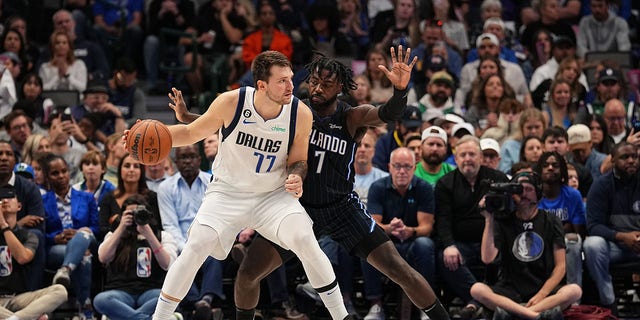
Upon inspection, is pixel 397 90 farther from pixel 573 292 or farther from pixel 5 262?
pixel 5 262

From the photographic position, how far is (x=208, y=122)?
7.72 meters

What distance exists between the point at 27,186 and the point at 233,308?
7.35 ft

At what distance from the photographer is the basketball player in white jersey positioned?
766 centimetres

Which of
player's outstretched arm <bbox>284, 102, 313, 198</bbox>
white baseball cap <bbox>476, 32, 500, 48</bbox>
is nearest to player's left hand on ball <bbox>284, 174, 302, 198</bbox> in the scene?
player's outstretched arm <bbox>284, 102, 313, 198</bbox>

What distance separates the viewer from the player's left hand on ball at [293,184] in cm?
744

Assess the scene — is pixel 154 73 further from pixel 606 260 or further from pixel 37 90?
pixel 606 260

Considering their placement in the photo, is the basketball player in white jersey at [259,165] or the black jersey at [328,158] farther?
the black jersey at [328,158]

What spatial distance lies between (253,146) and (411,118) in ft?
14.8

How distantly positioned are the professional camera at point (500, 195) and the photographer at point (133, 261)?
2876 mm

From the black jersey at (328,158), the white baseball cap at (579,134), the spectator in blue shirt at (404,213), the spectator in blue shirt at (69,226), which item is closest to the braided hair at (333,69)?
the black jersey at (328,158)

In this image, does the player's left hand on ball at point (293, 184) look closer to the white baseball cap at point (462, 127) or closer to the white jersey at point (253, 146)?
the white jersey at point (253, 146)

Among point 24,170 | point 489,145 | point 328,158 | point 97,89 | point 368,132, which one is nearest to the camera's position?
Answer: point 328,158

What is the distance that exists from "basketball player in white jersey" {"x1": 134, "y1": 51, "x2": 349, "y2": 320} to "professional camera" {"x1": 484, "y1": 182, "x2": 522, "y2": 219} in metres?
2.31

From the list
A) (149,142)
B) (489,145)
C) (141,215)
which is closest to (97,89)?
(141,215)
